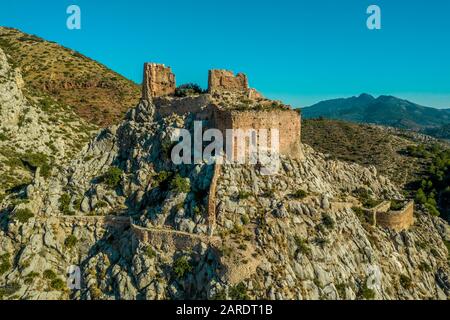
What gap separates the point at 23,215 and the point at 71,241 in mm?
5110

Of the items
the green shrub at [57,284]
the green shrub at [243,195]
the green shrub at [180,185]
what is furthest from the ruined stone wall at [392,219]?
the green shrub at [57,284]

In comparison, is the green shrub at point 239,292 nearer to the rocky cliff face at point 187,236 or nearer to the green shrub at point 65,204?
the rocky cliff face at point 187,236

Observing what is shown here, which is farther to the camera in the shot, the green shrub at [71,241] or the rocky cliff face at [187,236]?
the green shrub at [71,241]

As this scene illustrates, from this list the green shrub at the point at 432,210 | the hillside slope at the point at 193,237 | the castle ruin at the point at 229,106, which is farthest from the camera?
the green shrub at the point at 432,210

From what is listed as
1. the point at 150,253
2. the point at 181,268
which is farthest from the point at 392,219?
the point at 150,253

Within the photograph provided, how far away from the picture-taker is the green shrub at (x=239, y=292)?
35812mm

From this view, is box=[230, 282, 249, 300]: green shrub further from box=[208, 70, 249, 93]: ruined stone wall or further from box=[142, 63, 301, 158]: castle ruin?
box=[208, 70, 249, 93]: ruined stone wall

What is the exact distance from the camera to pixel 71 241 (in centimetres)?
4494

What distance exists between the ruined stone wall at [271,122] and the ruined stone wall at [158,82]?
29.5ft

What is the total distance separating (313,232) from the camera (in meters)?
41.7

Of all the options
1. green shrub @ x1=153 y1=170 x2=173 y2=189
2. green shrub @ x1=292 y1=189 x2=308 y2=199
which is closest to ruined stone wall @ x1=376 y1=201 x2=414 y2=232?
green shrub @ x1=292 y1=189 x2=308 y2=199

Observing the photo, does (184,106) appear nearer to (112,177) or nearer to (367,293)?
(112,177)

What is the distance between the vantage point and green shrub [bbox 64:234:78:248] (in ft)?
147
